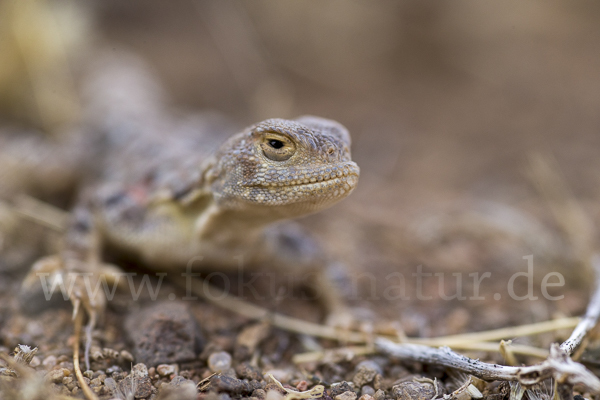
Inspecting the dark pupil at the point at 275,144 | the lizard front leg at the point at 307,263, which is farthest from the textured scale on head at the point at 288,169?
the lizard front leg at the point at 307,263

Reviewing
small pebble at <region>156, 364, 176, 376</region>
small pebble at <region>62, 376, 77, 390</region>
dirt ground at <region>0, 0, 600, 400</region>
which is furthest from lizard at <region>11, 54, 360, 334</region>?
small pebble at <region>156, 364, 176, 376</region>

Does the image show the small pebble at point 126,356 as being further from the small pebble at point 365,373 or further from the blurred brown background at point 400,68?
the blurred brown background at point 400,68

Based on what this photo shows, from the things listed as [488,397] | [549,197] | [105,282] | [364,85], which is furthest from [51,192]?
[364,85]

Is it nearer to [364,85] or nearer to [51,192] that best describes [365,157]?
[364,85]

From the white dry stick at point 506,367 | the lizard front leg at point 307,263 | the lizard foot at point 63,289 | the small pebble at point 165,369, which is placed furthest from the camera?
the lizard front leg at point 307,263

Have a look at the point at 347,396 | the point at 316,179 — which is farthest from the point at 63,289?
the point at 347,396

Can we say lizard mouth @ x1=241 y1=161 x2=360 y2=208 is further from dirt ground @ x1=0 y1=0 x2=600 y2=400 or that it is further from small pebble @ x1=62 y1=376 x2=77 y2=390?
small pebble @ x1=62 y1=376 x2=77 y2=390
